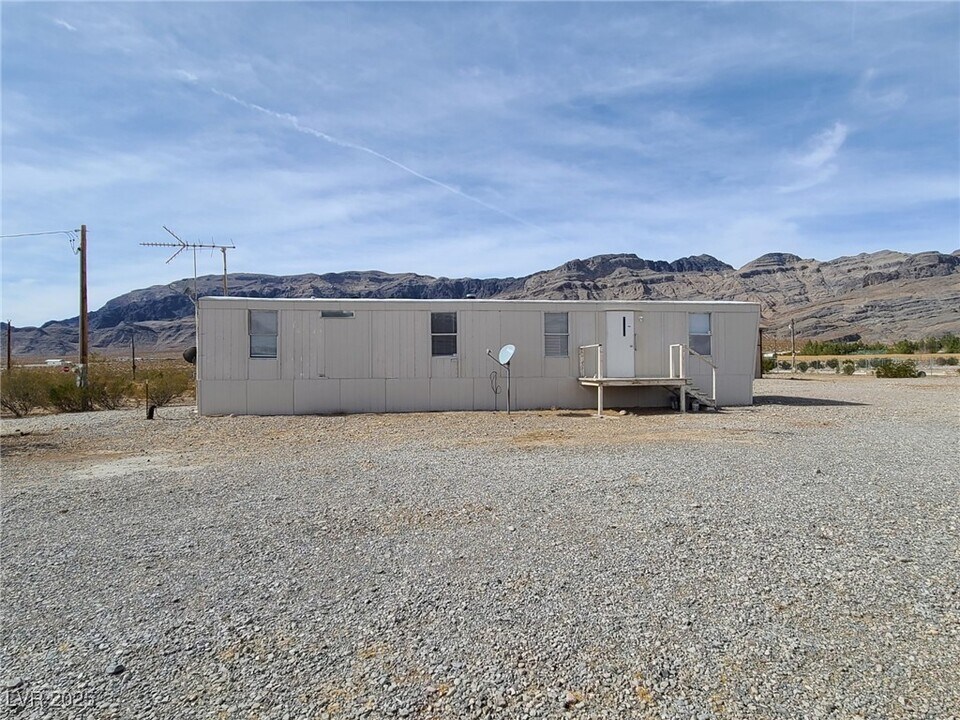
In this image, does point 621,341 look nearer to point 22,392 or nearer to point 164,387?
point 164,387

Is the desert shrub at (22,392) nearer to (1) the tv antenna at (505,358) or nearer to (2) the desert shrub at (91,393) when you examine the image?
(2) the desert shrub at (91,393)

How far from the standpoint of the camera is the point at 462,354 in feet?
51.3

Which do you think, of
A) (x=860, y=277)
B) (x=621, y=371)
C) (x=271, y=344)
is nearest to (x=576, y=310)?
(x=621, y=371)

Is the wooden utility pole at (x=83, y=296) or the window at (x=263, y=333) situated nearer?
the window at (x=263, y=333)

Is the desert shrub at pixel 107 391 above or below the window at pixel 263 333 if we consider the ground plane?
below

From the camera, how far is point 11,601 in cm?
379

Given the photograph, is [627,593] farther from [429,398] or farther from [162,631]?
[429,398]

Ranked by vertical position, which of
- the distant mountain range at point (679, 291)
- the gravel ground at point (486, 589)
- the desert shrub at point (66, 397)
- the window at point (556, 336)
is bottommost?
the gravel ground at point (486, 589)

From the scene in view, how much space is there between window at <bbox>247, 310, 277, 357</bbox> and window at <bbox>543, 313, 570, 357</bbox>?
6.00 metres

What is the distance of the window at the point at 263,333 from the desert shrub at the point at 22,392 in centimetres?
607

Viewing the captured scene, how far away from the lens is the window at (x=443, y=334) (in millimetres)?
15570

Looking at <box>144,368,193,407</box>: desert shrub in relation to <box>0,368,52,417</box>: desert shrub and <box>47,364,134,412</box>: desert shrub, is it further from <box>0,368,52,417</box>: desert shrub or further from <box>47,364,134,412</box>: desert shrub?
<box>0,368,52,417</box>: desert shrub

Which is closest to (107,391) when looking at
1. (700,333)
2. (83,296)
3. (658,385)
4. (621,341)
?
(83,296)

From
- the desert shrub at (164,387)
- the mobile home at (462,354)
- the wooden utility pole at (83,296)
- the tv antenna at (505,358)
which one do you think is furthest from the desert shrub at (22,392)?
the tv antenna at (505,358)
